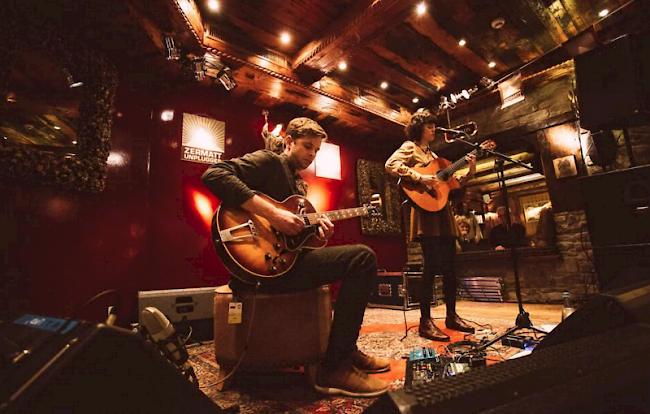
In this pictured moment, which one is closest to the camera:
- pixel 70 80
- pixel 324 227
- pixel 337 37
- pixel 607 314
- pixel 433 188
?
pixel 607 314

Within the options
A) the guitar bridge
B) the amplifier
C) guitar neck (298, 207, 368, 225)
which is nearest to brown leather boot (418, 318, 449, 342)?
guitar neck (298, 207, 368, 225)

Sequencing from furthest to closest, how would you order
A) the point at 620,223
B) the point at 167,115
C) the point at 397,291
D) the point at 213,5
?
the point at 397,291, the point at 167,115, the point at 213,5, the point at 620,223

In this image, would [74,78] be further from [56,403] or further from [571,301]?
[571,301]

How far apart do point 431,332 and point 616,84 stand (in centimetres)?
261

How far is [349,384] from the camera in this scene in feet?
4.92

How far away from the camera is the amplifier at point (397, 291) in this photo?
4.54 m

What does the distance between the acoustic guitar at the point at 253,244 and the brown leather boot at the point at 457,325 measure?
167cm

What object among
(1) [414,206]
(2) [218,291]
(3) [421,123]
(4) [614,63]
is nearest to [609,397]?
(2) [218,291]

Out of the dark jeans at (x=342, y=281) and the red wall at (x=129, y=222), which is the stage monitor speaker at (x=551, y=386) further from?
the red wall at (x=129, y=222)

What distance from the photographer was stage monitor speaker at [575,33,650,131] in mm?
2516

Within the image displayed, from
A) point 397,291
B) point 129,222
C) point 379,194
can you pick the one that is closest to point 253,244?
point 129,222

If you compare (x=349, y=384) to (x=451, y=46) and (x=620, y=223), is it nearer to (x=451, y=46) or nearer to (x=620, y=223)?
(x=620, y=223)

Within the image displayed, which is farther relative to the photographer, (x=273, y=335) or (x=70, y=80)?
(x=70, y=80)

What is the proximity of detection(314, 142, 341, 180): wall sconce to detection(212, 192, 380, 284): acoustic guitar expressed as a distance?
3671mm
